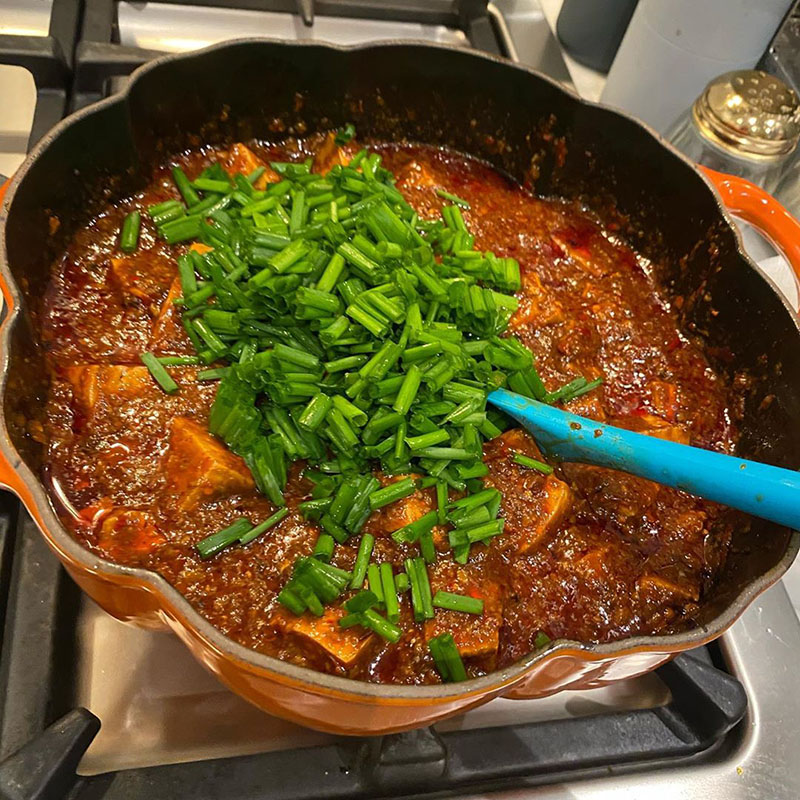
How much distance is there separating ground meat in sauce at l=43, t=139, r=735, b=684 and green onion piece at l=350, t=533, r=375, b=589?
0.04 m

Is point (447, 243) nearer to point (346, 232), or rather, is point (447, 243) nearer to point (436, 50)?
point (346, 232)

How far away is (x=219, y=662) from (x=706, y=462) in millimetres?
824

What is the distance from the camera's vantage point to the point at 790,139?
1729 millimetres

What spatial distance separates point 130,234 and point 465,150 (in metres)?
0.93

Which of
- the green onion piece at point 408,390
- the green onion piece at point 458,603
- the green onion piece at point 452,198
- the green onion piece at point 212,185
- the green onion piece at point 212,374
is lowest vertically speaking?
the green onion piece at point 458,603

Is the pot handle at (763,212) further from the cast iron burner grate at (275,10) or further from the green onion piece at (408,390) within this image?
the cast iron burner grate at (275,10)

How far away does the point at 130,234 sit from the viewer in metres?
1.57

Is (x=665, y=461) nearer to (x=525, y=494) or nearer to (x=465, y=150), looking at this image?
(x=525, y=494)

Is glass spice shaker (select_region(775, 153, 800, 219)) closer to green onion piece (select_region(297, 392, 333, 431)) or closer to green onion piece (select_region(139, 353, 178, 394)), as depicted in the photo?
green onion piece (select_region(297, 392, 333, 431))

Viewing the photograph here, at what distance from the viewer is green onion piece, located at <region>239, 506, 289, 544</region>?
123 cm

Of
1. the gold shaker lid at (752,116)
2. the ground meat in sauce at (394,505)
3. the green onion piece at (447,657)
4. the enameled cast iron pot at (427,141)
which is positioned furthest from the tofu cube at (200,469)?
the gold shaker lid at (752,116)

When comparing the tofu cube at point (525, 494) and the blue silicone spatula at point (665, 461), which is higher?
the blue silicone spatula at point (665, 461)

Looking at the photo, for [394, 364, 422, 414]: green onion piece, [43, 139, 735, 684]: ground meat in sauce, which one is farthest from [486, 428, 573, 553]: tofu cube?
[394, 364, 422, 414]: green onion piece

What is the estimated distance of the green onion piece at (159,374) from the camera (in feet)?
4.42
